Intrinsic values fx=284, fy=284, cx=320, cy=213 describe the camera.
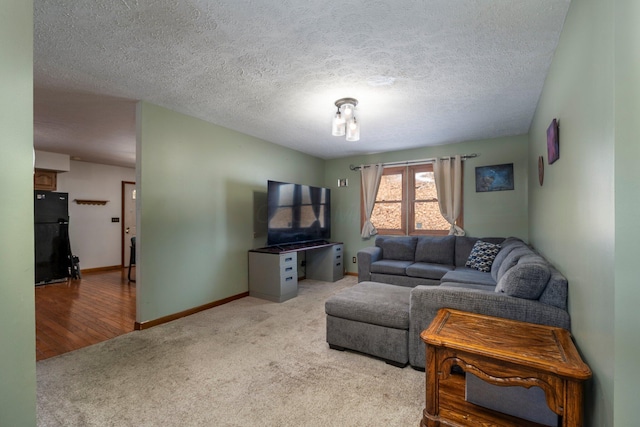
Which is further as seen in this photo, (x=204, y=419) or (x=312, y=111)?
(x=312, y=111)

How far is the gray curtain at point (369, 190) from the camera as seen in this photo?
17.6ft

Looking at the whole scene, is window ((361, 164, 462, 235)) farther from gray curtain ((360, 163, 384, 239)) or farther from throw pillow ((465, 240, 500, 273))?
throw pillow ((465, 240, 500, 273))

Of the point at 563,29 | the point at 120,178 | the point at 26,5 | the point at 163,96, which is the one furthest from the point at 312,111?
the point at 120,178

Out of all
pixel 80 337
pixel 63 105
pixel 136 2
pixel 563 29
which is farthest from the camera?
pixel 63 105

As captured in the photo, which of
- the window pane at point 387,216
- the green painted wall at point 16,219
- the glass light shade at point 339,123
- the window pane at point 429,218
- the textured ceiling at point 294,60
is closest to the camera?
the green painted wall at point 16,219

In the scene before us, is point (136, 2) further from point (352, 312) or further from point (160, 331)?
point (160, 331)

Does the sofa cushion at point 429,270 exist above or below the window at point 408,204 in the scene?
below

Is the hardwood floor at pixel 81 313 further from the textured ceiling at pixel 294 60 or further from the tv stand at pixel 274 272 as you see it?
the textured ceiling at pixel 294 60

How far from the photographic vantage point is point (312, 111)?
3.30 m

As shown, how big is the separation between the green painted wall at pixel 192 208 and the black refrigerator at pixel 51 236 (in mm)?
3560

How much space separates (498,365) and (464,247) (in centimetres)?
326

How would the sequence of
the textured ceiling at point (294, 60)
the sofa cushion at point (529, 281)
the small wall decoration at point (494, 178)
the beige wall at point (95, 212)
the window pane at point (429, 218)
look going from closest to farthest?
the textured ceiling at point (294, 60) < the sofa cushion at point (529, 281) < the small wall decoration at point (494, 178) < the window pane at point (429, 218) < the beige wall at point (95, 212)

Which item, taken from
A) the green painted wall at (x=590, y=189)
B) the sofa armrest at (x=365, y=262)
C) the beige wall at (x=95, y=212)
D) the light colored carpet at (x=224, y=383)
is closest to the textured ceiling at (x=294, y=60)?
the green painted wall at (x=590, y=189)

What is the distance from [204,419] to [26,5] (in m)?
2.02
